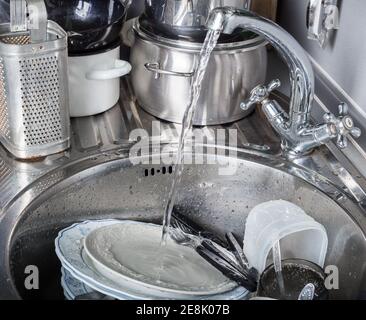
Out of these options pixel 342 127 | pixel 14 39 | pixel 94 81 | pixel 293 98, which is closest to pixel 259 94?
pixel 293 98

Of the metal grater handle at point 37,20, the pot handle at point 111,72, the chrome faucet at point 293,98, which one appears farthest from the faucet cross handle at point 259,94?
the metal grater handle at point 37,20

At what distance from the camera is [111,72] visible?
101 centimetres

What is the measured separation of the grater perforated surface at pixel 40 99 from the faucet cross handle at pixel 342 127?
16.3 inches

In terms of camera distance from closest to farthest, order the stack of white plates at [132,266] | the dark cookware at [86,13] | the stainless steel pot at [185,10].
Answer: the stack of white plates at [132,266] → the stainless steel pot at [185,10] → the dark cookware at [86,13]

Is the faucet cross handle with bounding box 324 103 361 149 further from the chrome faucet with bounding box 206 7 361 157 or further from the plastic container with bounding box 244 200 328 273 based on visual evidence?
the plastic container with bounding box 244 200 328 273

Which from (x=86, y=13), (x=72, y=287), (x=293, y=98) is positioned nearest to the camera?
(x=72, y=287)

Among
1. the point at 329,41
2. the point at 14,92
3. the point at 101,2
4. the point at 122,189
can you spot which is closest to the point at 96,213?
the point at 122,189

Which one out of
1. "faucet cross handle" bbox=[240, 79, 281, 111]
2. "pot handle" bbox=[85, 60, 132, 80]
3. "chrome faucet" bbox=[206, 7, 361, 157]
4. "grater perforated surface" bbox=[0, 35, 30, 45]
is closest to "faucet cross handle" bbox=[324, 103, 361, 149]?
"chrome faucet" bbox=[206, 7, 361, 157]

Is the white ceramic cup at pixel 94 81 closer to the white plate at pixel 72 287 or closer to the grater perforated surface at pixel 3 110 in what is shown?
the grater perforated surface at pixel 3 110

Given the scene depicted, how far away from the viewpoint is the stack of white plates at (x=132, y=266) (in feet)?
2.64

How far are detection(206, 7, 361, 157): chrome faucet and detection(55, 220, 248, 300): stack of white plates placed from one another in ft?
0.82

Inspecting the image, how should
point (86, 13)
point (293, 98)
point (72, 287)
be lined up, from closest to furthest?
point (72, 287)
point (293, 98)
point (86, 13)

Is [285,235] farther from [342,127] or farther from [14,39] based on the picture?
[14,39]

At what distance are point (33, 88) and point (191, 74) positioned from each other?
254 millimetres
